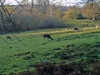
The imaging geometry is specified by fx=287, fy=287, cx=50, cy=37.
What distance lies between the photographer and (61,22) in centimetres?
6625

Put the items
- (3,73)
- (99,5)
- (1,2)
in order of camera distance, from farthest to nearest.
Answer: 1. (3,73)
2. (99,5)
3. (1,2)

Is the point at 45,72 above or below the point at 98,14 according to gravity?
below

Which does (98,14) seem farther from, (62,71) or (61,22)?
(61,22)

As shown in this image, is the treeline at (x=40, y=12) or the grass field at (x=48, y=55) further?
the grass field at (x=48, y=55)

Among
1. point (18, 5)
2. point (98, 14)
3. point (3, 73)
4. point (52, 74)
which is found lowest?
point (3, 73)

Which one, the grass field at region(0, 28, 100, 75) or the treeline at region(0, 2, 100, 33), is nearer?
the treeline at region(0, 2, 100, 33)

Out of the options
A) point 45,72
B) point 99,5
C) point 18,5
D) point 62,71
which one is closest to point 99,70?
point 62,71

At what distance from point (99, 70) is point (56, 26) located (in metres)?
56.5

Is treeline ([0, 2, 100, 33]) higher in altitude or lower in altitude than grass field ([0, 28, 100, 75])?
higher

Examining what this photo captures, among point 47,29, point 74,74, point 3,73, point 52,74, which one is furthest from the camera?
point 47,29

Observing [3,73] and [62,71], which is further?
[3,73]

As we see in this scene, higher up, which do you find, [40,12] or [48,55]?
[40,12]

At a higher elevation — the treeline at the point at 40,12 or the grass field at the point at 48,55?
the treeline at the point at 40,12

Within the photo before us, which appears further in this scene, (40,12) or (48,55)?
(48,55)
